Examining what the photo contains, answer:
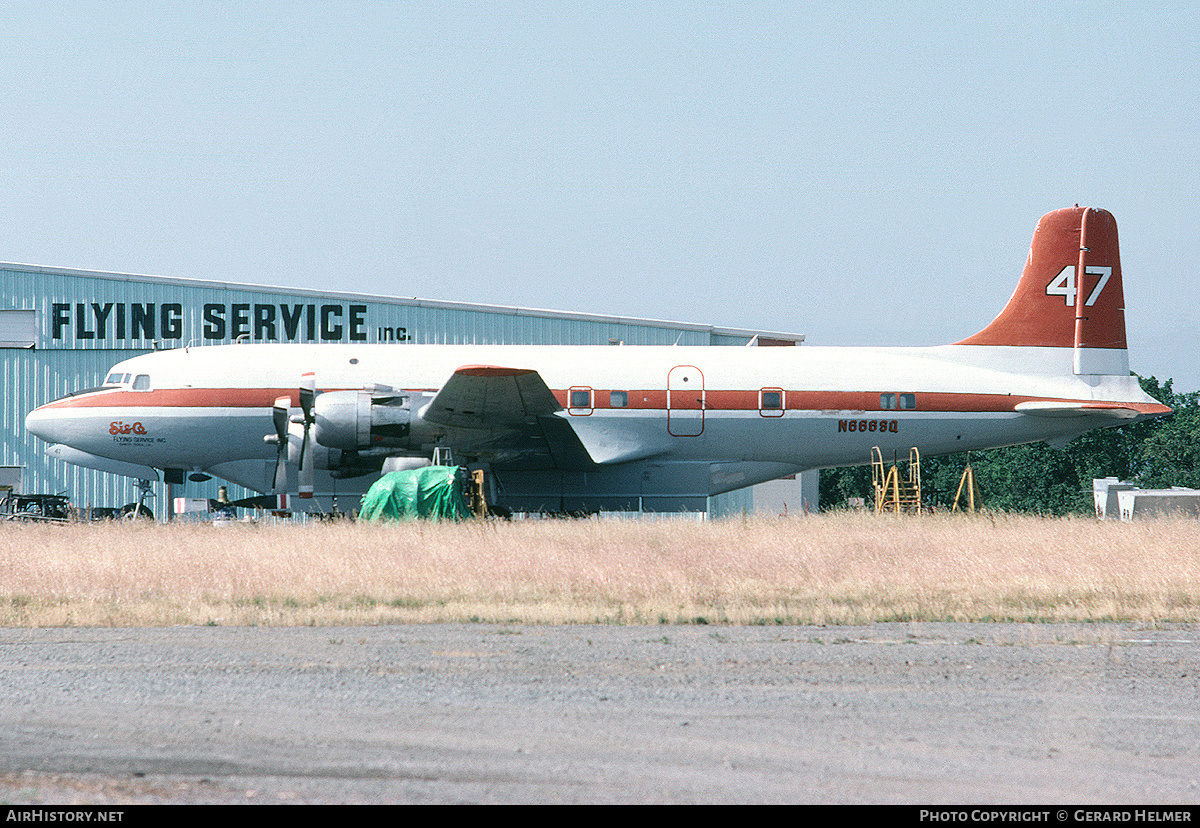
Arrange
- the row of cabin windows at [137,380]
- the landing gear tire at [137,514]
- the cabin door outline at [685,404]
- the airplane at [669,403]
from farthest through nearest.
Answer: the row of cabin windows at [137,380], the landing gear tire at [137,514], the cabin door outline at [685,404], the airplane at [669,403]

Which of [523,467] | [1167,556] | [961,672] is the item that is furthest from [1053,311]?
[961,672]

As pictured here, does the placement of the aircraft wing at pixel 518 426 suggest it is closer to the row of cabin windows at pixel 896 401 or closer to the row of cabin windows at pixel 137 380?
the row of cabin windows at pixel 896 401

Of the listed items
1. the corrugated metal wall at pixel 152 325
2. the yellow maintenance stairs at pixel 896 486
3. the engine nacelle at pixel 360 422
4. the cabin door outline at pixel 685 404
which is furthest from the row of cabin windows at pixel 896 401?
the corrugated metal wall at pixel 152 325

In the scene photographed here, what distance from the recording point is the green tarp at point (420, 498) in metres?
19.4

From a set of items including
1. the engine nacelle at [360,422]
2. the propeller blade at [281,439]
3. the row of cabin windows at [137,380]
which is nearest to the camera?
the engine nacelle at [360,422]

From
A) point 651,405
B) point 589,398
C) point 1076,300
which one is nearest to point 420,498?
point 589,398

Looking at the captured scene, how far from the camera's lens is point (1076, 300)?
77.0 ft

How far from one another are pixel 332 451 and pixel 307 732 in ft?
50.0

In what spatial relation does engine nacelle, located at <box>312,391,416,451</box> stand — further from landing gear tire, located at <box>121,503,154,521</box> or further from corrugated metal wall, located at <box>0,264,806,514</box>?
corrugated metal wall, located at <box>0,264,806,514</box>

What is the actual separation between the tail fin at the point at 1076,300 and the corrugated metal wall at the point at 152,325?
12.2m

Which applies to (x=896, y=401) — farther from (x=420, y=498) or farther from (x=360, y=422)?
(x=360, y=422)

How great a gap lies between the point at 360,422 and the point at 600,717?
14948mm

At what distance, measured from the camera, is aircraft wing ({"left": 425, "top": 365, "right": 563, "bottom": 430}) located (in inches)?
755

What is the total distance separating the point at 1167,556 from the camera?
1554cm
